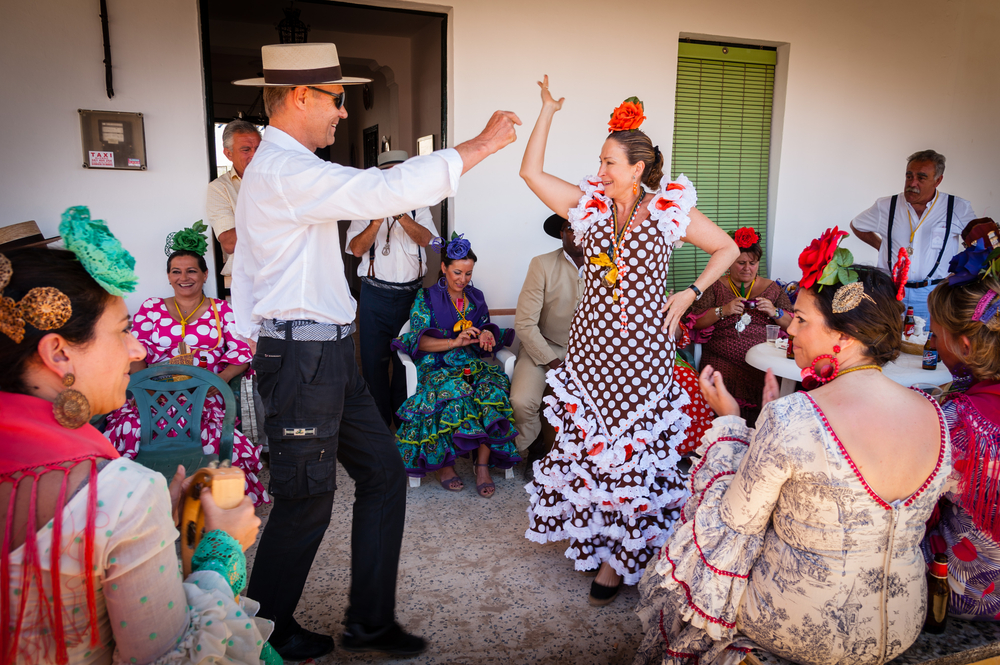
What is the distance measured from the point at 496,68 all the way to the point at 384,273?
1576 millimetres

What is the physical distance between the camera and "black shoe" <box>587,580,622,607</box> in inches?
105

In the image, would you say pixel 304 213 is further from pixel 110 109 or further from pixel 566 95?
Result: pixel 566 95

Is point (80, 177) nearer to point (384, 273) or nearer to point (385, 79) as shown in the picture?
point (384, 273)

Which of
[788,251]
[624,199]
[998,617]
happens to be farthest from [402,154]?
[998,617]

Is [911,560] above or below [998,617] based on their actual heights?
above

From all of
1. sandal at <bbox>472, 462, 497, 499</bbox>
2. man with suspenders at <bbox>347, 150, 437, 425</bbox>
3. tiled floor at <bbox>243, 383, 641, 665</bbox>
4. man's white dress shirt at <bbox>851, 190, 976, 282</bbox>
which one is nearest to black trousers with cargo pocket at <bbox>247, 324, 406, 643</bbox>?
tiled floor at <bbox>243, 383, 641, 665</bbox>

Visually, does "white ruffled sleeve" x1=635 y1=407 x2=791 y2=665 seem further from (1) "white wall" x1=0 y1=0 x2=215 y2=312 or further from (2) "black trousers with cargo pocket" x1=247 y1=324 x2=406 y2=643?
(1) "white wall" x1=0 y1=0 x2=215 y2=312

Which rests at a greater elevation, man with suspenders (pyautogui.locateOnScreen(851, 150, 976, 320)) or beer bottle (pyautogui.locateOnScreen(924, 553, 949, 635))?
man with suspenders (pyautogui.locateOnScreen(851, 150, 976, 320))

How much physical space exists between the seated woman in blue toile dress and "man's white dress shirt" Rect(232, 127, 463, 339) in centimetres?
169

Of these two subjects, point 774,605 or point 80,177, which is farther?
point 80,177

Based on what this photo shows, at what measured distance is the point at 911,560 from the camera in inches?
66.9

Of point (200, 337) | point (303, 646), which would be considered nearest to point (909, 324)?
point (303, 646)

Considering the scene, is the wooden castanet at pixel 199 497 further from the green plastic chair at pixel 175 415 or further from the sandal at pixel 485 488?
the sandal at pixel 485 488

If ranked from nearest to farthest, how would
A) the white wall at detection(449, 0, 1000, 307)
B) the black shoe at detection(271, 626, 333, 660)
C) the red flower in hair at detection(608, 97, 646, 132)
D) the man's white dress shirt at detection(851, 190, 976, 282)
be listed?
the black shoe at detection(271, 626, 333, 660)
the red flower in hair at detection(608, 97, 646, 132)
the white wall at detection(449, 0, 1000, 307)
the man's white dress shirt at detection(851, 190, 976, 282)
